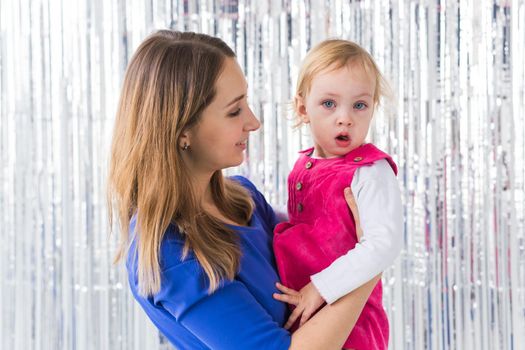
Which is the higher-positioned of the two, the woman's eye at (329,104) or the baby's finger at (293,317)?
the woman's eye at (329,104)

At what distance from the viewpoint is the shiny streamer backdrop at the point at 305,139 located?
7.42ft

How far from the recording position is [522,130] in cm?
226

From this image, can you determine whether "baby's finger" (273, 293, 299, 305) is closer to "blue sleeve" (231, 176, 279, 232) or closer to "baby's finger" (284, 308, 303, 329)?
"baby's finger" (284, 308, 303, 329)

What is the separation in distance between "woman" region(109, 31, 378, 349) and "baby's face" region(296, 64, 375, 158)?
0.60ft

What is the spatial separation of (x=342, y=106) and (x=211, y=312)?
1.63 feet

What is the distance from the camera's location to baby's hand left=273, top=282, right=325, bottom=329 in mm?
1350

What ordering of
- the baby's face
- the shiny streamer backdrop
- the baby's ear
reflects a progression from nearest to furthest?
1. the baby's face
2. the baby's ear
3. the shiny streamer backdrop

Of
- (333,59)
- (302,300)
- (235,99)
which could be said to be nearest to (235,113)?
(235,99)

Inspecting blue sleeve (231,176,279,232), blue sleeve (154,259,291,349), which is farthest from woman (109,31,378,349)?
blue sleeve (231,176,279,232)

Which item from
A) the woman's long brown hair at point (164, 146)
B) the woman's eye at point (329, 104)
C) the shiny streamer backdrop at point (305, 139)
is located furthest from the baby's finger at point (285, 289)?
the shiny streamer backdrop at point (305, 139)

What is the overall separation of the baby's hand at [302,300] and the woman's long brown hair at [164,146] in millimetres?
121

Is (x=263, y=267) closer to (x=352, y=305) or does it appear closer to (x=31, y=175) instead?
(x=352, y=305)

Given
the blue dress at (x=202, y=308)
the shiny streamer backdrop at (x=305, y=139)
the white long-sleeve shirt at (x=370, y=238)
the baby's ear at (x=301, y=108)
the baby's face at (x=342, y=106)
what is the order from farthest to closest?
1. the shiny streamer backdrop at (x=305, y=139)
2. the baby's ear at (x=301, y=108)
3. the baby's face at (x=342, y=106)
4. the white long-sleeve shirt at (x=370, y=238)
5. the blue dress at (x=202, y=308)

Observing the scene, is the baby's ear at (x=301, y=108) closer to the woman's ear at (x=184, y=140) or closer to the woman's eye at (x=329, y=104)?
the woman's eye at (x=329, y=104)
